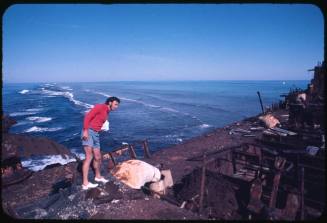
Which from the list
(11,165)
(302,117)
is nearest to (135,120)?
(302,117)

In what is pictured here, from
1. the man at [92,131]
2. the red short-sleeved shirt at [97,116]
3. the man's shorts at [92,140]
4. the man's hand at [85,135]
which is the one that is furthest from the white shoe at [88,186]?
the red short-sleeved shirt at [97,116]

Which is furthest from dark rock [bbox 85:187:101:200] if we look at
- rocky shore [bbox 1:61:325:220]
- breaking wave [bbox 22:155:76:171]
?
breaking wave [bbox 22:155:76:171]

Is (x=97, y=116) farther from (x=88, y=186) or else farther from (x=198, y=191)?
(x=198, y=191)

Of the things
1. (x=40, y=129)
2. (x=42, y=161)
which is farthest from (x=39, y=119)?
(x=42, y=161)

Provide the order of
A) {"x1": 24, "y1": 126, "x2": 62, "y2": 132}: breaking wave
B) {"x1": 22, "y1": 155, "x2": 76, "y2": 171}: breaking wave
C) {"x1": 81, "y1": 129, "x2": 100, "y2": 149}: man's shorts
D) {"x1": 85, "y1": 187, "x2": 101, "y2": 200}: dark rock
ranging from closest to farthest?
{"x1": 85, "y1": 187, "x2": 101, "y2": 200}: dark rock < {"x1": 81, "y1": 129, "x2": 100, "y2": 149}: man's shorts < {"x1": 22, "y1": 155, "x2": 76, "y2": 171}: breaking wave < {"x1": 24, "y1": 126, "x2": 62, "y2": 132}: breaking wave

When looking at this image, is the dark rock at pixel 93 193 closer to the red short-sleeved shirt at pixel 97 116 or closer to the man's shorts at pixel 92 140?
the man's shorts at pixel 92 140

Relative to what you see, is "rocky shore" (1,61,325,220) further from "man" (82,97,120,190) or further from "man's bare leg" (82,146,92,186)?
"man" (82,97,120,190)

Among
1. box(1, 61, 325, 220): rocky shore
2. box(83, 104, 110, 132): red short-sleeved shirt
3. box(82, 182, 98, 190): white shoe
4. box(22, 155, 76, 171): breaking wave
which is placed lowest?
box(22, 155, 76, 171): breaking wave

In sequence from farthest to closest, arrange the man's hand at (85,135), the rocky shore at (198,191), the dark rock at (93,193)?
the man's hand at (85,135) → the dark rock at (93,193) → the rocky shore at (198,191)

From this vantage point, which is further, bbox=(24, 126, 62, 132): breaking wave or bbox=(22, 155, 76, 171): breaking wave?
bbox=(24, 126, 62, 132): breaking wave

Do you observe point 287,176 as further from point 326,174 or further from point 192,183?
point 192,183

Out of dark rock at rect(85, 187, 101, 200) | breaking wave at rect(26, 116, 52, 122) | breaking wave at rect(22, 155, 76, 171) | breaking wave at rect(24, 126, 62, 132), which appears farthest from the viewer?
breaking wave at rect(26, 116, 52, 122)

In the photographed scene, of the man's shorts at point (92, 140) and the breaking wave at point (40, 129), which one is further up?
the man's shorts at point (92, 140)

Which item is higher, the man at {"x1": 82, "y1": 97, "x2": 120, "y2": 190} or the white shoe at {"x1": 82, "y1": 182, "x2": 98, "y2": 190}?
the man at {"x1": 82, "y1": 97, "x2": 120, "y2": 190}
